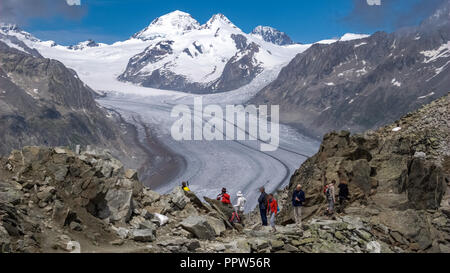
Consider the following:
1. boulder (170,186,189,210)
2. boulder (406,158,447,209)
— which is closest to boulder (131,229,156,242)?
boulder (170,186,189,210)

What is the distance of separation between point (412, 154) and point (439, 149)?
1.28 meters

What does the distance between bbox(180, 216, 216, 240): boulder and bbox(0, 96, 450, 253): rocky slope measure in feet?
0.11

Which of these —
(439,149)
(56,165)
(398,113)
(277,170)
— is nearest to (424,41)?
(398,113)

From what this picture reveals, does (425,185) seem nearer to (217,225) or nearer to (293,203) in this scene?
(293,203)

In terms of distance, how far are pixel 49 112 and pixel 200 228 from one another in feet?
428

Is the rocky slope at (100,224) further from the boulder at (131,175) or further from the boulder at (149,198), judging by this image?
the boulder at (131,175)

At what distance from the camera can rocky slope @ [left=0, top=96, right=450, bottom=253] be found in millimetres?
12422

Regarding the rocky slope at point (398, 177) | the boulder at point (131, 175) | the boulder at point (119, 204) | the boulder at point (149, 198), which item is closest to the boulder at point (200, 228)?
the boulder at point (119, 204)

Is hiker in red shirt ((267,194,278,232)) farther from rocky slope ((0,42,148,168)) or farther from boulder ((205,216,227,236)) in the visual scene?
rocky slope ((0,42,148,168))

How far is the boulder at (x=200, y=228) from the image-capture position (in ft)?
47.5

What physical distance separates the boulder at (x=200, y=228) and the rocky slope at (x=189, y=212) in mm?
34

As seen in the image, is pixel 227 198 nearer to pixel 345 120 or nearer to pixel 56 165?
pixel 56 165

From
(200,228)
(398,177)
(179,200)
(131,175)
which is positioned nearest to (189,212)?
(179,200)

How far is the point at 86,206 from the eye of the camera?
46.2ft
